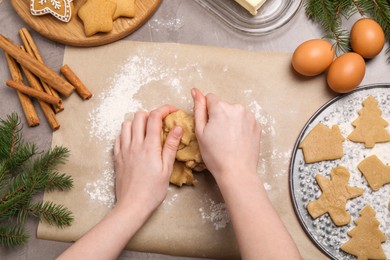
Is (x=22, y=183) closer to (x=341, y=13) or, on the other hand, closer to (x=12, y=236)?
(x=12, y=236)

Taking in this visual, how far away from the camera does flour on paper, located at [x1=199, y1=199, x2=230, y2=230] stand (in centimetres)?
155

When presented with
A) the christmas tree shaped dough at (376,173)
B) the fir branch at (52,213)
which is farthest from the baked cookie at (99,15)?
the christmas tree shaped dough at (376,173)

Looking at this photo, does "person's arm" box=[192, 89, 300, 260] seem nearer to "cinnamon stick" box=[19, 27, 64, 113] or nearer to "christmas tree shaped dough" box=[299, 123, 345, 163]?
"christmas tree shaped dough" box=[299, 123, 345, 163]

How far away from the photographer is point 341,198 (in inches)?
59.4

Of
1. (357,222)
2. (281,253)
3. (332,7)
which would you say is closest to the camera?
(281,253)

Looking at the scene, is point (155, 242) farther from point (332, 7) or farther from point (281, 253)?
point (332, 7)

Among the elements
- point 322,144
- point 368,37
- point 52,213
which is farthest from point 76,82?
point 368,37

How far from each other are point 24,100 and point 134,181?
51cm

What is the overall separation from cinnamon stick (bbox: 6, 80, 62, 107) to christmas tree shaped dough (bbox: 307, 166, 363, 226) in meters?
0.91

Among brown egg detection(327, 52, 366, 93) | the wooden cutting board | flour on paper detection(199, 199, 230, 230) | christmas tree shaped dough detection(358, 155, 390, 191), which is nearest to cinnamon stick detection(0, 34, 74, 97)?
the wooden cutting board

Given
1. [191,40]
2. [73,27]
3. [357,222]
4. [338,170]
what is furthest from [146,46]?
[357,222]

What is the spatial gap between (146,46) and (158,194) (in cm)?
54

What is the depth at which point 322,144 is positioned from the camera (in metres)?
1.54

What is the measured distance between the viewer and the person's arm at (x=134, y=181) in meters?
1.41
